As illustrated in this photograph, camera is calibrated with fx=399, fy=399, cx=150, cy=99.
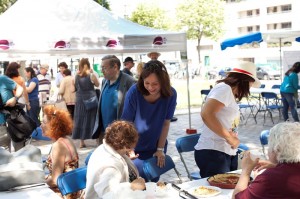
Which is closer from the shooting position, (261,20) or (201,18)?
(201,18)

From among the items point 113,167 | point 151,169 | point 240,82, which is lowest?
point 151,169

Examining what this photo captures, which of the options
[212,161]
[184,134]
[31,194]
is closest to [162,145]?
[212,161]

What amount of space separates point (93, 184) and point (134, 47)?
14.8ft

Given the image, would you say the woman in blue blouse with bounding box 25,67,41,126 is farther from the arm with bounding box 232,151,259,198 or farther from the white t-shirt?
the arm with bounding box 232,151,259,198

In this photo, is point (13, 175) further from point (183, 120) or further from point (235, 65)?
point (183, 120)

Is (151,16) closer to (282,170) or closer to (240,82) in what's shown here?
(240,82)

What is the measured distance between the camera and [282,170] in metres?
2.15

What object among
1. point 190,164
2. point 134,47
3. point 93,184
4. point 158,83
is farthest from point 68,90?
point 93,184

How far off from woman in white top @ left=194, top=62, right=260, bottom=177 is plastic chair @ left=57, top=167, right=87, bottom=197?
0.96m

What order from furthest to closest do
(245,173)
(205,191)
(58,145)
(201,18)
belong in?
(201,18), (58,145), (205,191), (245,173)

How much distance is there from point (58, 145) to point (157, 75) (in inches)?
40.1

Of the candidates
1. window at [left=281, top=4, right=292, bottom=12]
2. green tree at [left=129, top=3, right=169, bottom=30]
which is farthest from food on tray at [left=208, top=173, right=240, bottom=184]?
window at [left=281, top=4, right=292, bottom=12]

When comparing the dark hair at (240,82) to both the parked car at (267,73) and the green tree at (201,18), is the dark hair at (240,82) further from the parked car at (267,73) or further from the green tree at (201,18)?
the green tree at (201,18)

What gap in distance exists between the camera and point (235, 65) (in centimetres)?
322
